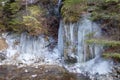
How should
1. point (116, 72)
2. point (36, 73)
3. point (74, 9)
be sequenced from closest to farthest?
point (116, 72) < point (36, 73) < point (74, 9)

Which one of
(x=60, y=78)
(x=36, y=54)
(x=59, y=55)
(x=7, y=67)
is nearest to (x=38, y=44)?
(x=36, y=54)

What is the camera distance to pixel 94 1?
822 centimetres

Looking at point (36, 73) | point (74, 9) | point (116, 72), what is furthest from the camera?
point (74, 9)

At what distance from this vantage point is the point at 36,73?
306 inches

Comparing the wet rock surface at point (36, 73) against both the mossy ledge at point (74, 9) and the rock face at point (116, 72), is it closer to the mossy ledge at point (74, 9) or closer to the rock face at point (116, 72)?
the rock face at point (116, 72)

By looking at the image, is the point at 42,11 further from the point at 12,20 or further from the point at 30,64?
the point at 30,64

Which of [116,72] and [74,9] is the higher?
[74,9]

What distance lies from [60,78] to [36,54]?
2.33 meters

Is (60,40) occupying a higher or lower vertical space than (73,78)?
higher

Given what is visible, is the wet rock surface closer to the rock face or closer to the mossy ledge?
the rock face

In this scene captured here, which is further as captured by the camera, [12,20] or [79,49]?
[12,20]

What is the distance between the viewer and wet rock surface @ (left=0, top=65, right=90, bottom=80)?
290 inches

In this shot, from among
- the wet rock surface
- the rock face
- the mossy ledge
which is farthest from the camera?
the mossy ledge

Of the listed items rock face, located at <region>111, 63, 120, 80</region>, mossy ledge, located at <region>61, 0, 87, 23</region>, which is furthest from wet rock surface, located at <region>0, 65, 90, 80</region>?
mossy ledge, located at <region>61, 0, 87, 23</region>
